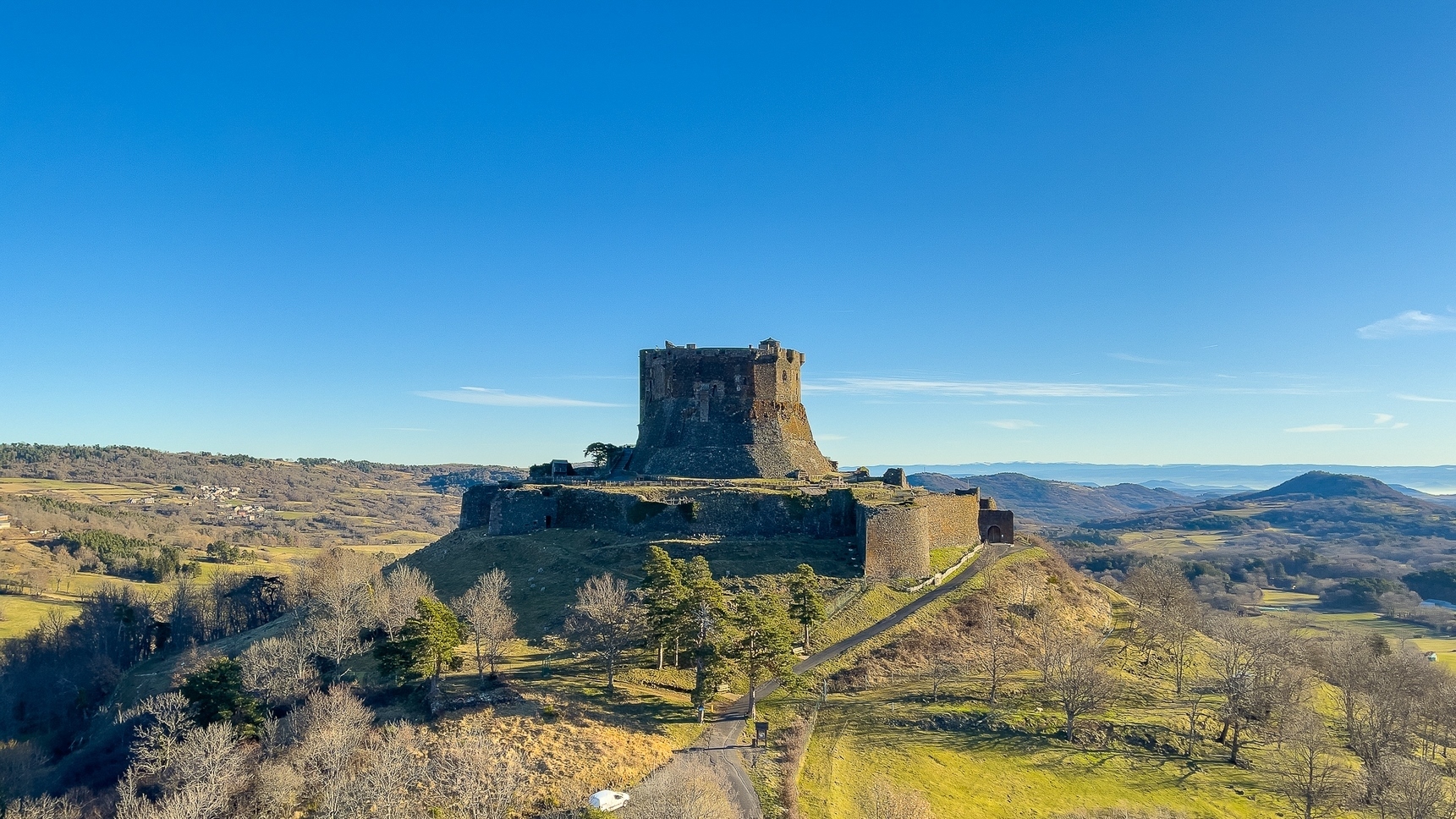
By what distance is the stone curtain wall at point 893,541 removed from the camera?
165 feet

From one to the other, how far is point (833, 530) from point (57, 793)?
4513 cm

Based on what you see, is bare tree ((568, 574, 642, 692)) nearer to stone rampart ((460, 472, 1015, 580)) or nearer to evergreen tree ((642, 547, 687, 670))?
evergreen tree ((642, 547, 687, 670))

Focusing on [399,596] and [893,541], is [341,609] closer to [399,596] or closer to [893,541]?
[399,596]

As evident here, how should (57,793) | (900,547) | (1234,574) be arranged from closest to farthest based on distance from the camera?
(57,793) → (900,547) → (1234,574)

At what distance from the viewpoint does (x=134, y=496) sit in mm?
199375

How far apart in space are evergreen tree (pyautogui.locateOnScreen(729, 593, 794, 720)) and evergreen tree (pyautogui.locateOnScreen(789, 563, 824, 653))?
Answer: 4.49m

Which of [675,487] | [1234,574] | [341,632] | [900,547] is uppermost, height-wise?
[675,487]

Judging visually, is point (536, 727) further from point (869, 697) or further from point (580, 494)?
point (580, 494)

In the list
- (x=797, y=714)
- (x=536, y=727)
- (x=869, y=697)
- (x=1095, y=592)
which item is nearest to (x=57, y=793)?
(x=536, y=727)

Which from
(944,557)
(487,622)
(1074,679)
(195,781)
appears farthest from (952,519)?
(195,781)

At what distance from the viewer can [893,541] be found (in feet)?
167

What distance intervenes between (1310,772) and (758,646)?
23684 millimetres

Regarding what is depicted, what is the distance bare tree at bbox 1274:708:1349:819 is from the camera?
1261 inches

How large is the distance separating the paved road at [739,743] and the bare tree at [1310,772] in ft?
63.0
